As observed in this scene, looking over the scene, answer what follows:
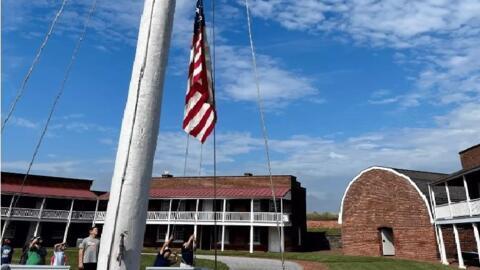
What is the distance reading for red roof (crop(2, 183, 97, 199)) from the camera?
3900 centimetres

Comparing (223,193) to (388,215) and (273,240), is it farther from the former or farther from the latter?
(388,215)

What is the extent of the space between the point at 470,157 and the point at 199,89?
31.8 m

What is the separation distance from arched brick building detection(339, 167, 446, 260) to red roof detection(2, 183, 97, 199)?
26.1 m

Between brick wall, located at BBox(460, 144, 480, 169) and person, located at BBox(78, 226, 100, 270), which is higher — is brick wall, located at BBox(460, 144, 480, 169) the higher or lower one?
the higher one

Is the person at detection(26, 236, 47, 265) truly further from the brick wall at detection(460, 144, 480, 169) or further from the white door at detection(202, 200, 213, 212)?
the brick wall at detection(460, 144, 480, 169)

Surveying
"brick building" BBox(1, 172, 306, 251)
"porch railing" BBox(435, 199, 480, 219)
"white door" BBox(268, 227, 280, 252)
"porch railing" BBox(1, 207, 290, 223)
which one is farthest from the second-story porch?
"white door" BBox(268, 227, 280, 252)

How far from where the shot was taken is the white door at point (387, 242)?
3045 cm

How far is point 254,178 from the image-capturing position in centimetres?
4047

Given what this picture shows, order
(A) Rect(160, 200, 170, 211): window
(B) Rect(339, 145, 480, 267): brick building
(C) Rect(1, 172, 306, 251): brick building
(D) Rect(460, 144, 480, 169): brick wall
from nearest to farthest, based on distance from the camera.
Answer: (B) Rect(339, 145, 480, 267): brick building, (D) Rect(460, 144, 480, 169): brick wall, (C) Rect(1, 172, 306, 251): brick building, (A) Rect(160, 200, 170, 211): window

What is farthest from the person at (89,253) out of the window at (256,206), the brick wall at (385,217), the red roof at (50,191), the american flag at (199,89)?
the red roof at (50,191)

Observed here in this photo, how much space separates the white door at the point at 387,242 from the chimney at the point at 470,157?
7694 mm

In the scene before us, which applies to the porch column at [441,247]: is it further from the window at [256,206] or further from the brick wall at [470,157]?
the window at [256,206]

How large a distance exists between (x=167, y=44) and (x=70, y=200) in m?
42.8

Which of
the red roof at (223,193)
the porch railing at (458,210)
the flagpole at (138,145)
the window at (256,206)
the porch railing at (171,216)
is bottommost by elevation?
the flagpole at (138,145)
